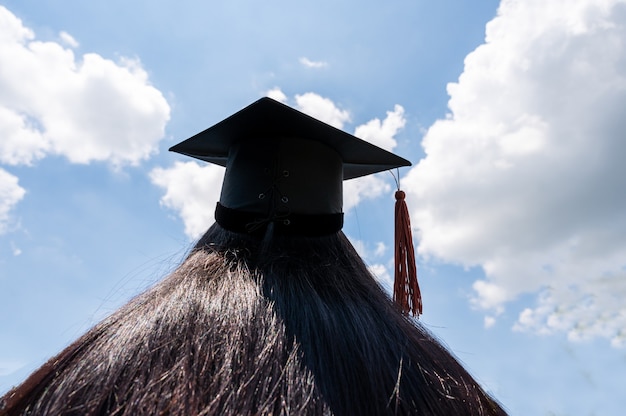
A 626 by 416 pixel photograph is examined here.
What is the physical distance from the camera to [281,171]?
4.30ft

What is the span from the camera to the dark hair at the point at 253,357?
0.77 metres

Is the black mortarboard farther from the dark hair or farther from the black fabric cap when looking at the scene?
the dark hair

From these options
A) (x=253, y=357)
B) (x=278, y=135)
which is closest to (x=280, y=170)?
(x=278, y=135)

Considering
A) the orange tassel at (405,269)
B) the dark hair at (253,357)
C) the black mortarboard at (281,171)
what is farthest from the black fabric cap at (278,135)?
the dark hair at (253,357)

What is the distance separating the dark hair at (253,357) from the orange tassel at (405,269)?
0.42 m

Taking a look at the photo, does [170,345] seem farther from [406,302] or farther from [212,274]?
[406,302]

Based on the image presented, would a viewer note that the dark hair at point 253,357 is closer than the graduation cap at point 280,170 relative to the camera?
Yes

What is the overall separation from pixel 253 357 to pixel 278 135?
2.38ft

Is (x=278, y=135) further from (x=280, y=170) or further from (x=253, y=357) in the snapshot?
(x=253, y=357)

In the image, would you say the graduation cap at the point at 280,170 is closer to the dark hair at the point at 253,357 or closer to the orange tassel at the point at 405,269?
the orange tassel at the point at 405,269

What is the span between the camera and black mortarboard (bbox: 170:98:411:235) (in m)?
1.27

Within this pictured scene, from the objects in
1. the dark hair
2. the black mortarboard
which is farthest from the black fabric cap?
the dark hair

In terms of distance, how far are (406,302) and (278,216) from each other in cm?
62

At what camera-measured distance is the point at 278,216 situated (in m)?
1.25
